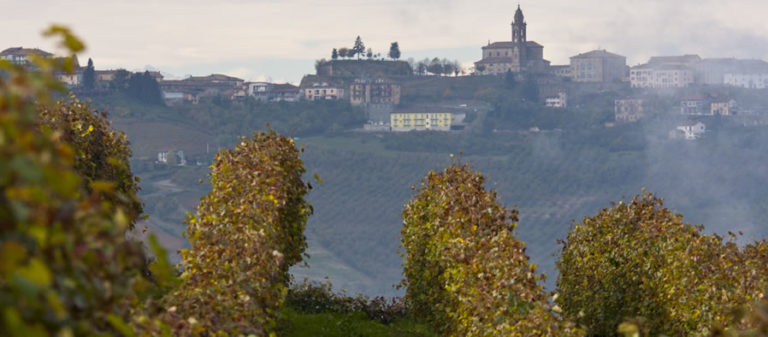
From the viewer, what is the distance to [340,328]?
1911cm

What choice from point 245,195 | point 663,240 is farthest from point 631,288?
point 245,195

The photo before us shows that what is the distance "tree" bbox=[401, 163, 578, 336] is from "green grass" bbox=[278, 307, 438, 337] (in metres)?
0.47

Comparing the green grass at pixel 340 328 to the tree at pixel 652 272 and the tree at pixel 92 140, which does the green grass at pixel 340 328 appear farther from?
the tree at pixel 92 140

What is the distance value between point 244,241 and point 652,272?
33.9 ft

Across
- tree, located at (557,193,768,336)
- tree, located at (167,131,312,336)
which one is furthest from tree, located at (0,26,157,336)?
tree, located at (557,193,768,336)

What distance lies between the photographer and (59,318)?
3.33 meters

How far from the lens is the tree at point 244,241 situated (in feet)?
27.0

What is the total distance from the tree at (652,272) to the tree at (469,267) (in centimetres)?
309

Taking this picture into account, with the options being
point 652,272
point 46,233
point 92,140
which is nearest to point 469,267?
point 652,272

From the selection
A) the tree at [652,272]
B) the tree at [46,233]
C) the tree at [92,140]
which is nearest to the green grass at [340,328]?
the tree at [652,272]

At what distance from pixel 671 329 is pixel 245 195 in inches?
295

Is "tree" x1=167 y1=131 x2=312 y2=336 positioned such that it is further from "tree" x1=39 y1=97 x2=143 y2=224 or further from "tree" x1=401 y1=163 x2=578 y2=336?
"tree" x1=401 y1=163 x2=578 y2=336

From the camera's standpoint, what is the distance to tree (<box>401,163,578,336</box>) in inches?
456

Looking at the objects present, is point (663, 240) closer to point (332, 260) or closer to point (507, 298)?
point (507, 298)
